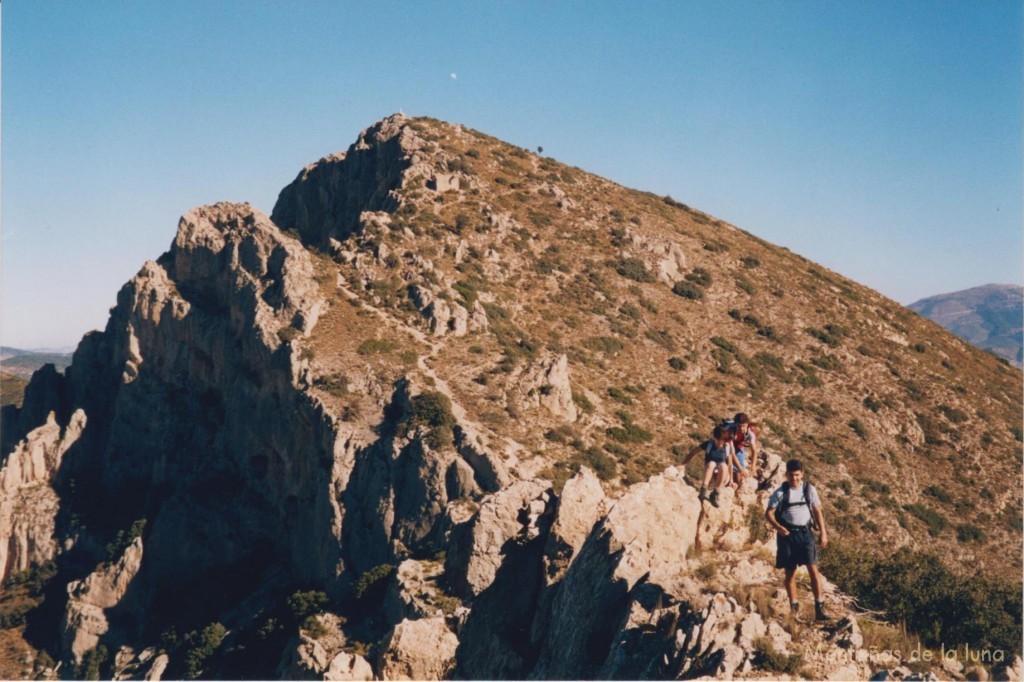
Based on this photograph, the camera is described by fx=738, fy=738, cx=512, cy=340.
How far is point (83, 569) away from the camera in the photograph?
63562 millimetres

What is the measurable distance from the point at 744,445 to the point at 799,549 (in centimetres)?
609

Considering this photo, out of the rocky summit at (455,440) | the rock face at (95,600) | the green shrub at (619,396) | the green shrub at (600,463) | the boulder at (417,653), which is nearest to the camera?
the rocky summit at (455,440)

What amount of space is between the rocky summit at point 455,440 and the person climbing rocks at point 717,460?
1.46ft

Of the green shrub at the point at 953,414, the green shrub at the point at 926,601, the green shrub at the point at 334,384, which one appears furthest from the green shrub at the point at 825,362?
the green shrub at the point at 926,601

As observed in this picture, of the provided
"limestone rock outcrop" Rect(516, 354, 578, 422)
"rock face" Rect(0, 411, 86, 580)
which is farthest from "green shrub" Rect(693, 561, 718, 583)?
"rock face" Rect(0, 411, 86, 580)

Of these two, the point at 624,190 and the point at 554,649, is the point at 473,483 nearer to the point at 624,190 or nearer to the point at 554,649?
the point at 554,649

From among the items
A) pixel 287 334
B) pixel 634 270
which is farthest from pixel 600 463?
pixel 634 270

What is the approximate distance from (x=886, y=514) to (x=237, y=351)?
176ft

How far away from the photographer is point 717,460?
73.6 ft

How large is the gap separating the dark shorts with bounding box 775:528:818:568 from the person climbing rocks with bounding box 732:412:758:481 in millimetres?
5255

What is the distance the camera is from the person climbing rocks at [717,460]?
72.7 ft

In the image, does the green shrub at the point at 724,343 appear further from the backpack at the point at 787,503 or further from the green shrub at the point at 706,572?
the backpack at the point at 787,503

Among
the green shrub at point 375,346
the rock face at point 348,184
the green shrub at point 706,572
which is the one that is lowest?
the green shrub at point 706,572

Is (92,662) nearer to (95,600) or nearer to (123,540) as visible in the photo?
(95,600)
